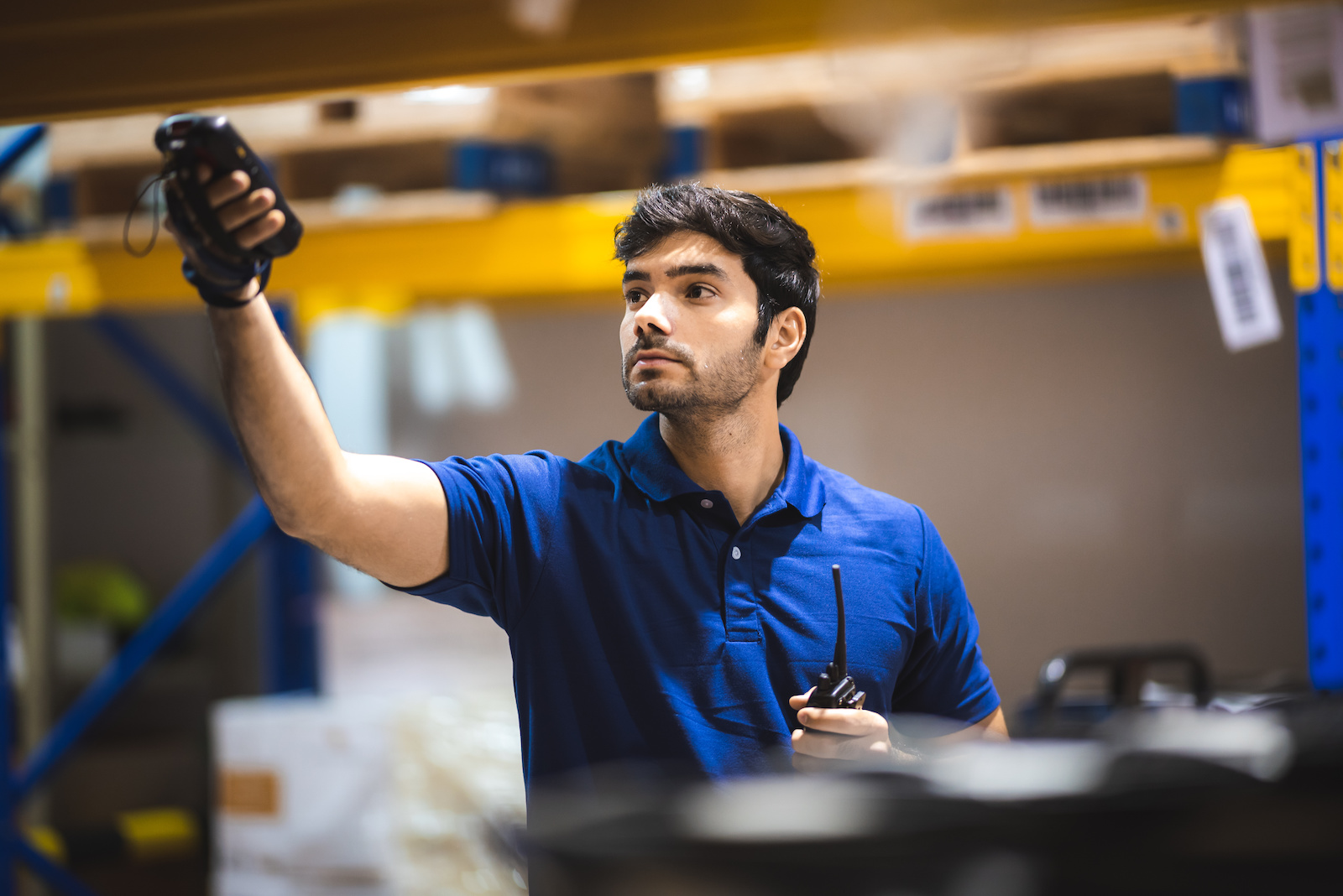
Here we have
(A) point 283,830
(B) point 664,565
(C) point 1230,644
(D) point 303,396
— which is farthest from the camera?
Result: (C) point 1230,644

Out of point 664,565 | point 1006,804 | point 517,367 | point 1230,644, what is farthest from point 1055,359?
point 1006,804

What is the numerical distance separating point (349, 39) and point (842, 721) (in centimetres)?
89

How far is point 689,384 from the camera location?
5.07 feet

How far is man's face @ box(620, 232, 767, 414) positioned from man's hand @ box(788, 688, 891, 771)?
50cm

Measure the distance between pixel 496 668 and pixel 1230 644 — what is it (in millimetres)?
2545

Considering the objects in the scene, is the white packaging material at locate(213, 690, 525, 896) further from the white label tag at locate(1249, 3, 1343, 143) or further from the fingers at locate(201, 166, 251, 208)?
the white label tag at locate(1249, 3, 1343, 143)

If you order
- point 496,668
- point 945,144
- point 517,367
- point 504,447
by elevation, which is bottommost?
point 496,668

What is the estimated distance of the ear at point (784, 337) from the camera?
1.71 m

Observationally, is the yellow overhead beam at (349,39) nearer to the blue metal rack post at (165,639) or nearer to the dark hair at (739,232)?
the dark hair at (739,232)

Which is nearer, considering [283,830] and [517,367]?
[283,830]

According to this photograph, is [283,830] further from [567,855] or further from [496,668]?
[567,855]

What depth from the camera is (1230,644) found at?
368cm

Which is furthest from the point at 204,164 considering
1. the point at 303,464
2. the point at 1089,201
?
the point at 1089,201

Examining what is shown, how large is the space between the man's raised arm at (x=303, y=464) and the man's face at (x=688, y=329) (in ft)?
1.16
